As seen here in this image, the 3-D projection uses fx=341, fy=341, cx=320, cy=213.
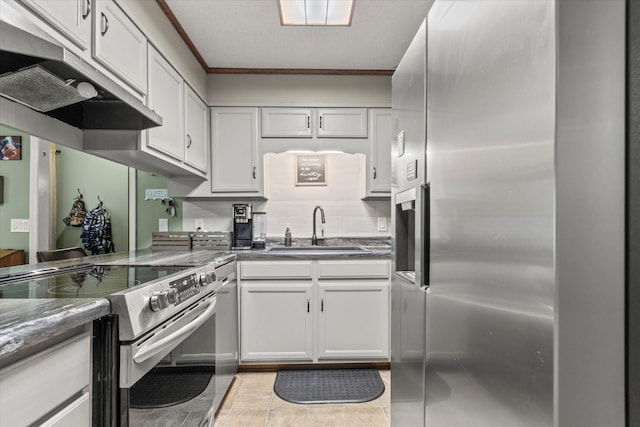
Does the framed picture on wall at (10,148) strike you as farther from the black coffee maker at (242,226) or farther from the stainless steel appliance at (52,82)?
the black coffee maker at (242,226)

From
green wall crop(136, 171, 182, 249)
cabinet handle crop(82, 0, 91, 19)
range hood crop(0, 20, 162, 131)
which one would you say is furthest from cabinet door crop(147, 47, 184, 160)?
green wall crop(136, 171, 182, 249)

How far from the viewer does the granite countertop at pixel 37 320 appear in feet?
2.13

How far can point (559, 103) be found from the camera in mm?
540

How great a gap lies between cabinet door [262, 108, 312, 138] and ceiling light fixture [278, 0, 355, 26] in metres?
0.78

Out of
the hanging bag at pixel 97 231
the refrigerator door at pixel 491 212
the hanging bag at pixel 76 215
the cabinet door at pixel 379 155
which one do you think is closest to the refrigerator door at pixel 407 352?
the refrigerator door at pixel 491 212

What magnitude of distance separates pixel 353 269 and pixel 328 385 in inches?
31.7

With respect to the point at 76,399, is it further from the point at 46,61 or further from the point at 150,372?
the point at 46,61

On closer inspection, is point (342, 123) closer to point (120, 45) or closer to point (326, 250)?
point (326, 250)

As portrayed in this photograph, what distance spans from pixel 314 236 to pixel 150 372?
200cm

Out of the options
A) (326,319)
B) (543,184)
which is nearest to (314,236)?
(326,319)

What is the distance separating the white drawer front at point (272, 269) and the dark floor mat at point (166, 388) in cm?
91

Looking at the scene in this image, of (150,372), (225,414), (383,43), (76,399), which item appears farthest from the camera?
(383,43)

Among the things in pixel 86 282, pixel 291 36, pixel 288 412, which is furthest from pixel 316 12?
pixel 288 412

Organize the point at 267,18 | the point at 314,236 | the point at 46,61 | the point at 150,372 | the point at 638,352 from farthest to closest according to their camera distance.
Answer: the point at 314,236 < the point at 267,18 < the point at 150,372 < the point at 46,61 < the point at 638,352
